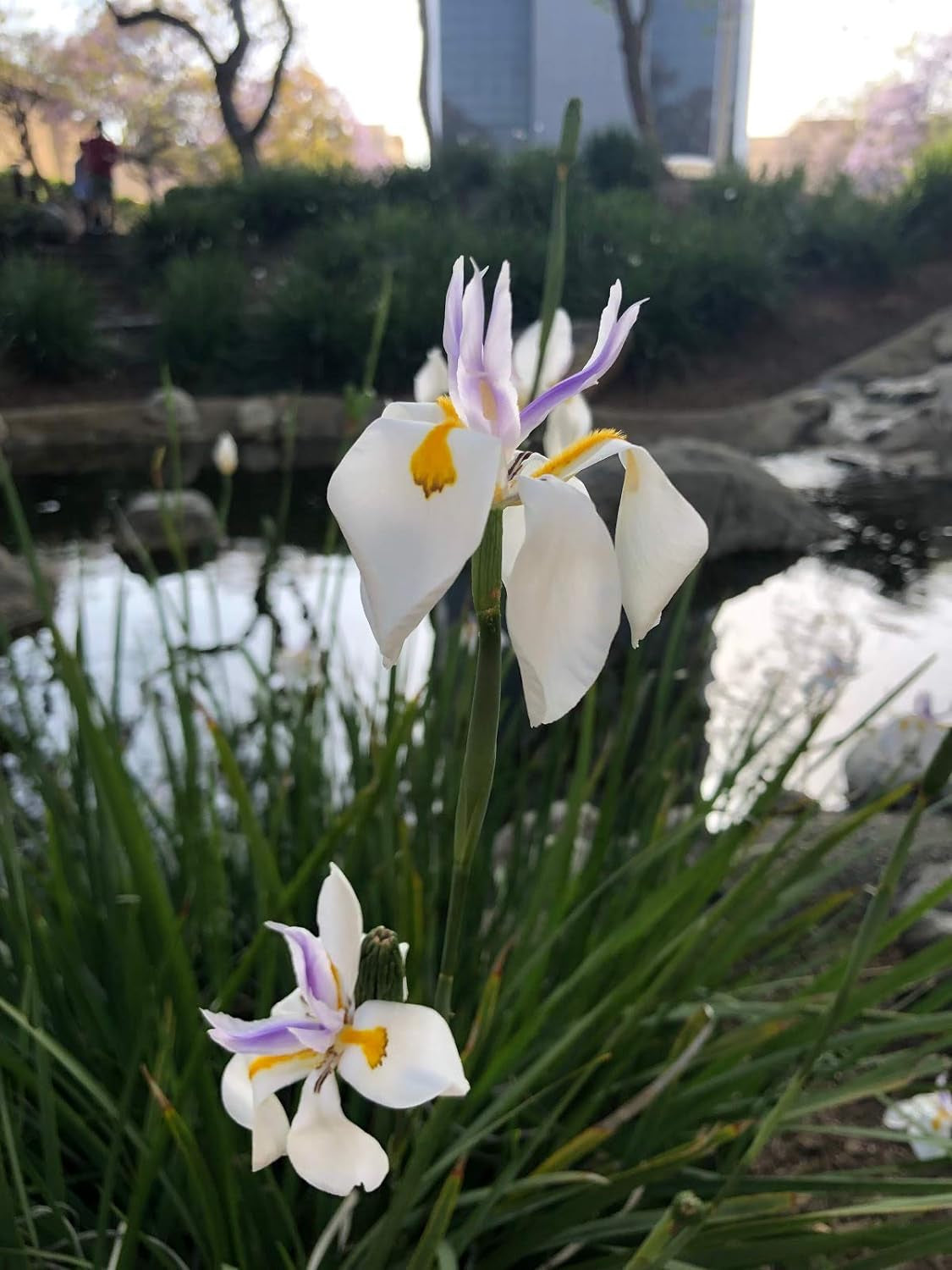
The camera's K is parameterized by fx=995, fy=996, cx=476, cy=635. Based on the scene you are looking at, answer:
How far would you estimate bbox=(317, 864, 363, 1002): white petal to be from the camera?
1.13ft

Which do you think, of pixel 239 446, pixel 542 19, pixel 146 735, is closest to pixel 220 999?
pixel 146 735

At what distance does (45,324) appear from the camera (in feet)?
17.1

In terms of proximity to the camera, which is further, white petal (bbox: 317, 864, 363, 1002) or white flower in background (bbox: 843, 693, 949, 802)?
white flower in background (bbox: 843, 693, 949, 802)

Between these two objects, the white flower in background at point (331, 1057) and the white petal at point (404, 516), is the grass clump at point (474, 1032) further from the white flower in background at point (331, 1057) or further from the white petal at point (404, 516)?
the white petal at point (404, 516)

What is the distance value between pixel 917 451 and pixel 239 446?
317 centimetres

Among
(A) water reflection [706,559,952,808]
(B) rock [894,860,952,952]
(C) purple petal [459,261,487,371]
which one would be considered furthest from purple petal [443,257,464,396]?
(A) water reflection [706,559,952,808]

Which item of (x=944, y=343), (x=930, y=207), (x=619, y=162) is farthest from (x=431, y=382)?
(x=619, y=162)

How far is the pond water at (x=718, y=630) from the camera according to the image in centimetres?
168

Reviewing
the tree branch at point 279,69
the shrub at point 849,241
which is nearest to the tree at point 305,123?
the tree branch at point 279,69

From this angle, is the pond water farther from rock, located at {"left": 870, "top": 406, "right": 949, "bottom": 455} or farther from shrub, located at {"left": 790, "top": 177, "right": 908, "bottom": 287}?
shrub, located at {"left": 790, "top": 177, "right": 908, "bottom": 287}

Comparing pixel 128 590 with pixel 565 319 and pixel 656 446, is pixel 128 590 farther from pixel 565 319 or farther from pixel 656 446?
pixel 565 319

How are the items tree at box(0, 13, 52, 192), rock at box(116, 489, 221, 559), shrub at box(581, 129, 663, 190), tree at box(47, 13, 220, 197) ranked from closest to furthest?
rock at box(116, 489, 221, 559) → shrub at box(581, 129, 663, 190) → tree at box(0, 13, 52, 192) → tree at box(47, 13, 220, 197)

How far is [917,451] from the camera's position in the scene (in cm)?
451

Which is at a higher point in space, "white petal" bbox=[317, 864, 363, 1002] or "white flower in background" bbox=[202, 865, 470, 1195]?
"white petal" bbox=[317, 864, 363, 1002]
